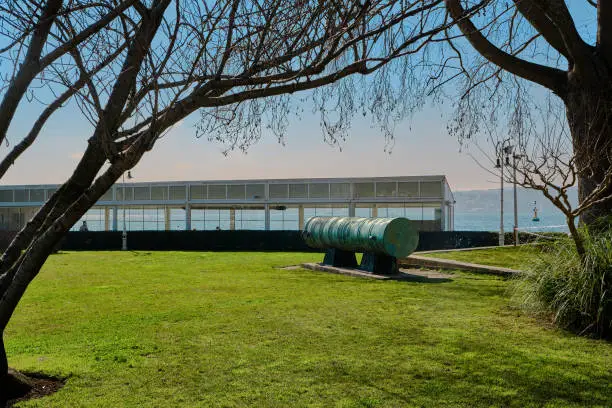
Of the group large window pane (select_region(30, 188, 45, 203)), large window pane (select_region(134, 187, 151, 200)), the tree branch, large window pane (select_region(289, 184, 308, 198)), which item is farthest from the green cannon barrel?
large window pane (select_region(30, 188, 45, 203))

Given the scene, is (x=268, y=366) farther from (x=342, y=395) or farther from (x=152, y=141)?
(x=152, y=141)

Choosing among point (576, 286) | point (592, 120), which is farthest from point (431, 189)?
point (576, 286)

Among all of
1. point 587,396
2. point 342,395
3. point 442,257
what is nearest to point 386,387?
point 342,395

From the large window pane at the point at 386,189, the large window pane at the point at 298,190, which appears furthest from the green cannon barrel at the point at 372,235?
the large window pane at the point at 298,190

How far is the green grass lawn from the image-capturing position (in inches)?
618

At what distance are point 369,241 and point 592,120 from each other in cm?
673

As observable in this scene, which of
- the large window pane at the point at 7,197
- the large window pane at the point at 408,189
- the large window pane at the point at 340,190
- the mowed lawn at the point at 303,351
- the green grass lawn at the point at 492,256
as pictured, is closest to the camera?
the mowed lawn at the point at 303,351

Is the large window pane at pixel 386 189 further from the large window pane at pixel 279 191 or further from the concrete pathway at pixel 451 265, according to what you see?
the concrete pathway at pixel 451 265

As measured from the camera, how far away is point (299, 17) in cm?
463

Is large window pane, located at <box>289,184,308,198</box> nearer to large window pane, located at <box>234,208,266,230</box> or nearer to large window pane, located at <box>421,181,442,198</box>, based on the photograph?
large window pane, located at <box>234,208,266,230</box>

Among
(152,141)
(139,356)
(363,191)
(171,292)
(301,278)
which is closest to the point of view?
(152,141)

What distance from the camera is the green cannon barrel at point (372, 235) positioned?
1379cm

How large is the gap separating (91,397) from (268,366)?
1.68 m

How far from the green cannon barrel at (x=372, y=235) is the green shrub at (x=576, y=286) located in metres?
5.64
